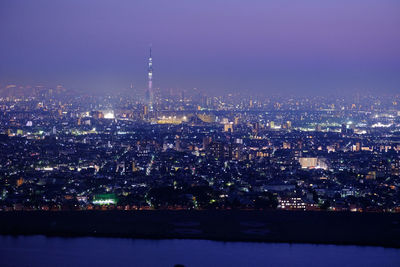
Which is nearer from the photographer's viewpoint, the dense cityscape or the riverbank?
the riverbank

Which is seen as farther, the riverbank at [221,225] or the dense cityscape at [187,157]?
the dense cityscape at [187,157]

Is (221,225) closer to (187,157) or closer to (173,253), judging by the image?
(173,253)

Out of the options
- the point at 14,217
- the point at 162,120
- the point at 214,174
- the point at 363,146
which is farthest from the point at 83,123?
the point at 14,217

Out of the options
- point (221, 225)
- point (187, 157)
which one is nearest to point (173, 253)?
point (221, 225)

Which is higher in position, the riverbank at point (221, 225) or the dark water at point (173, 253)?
the riverbank at point (221, 225)

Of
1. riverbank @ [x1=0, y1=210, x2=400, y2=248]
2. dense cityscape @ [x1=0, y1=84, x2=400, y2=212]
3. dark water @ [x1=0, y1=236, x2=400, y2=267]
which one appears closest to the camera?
dark water @ [x1=0, y1=236, x2=400, y2=267]

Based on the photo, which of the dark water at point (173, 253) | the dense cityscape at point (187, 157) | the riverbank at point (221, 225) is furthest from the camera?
the dense cityscape at point (187, 157)
